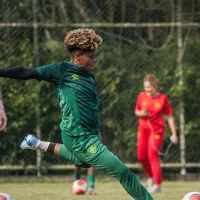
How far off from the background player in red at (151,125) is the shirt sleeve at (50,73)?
437cm

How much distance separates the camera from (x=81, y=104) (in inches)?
267

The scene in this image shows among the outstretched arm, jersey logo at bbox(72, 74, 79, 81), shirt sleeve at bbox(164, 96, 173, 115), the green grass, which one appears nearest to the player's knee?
jersey logo at bbox(72, 74, 79, 81)

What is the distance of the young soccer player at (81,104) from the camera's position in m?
6.64

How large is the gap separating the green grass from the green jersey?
2.64 metres

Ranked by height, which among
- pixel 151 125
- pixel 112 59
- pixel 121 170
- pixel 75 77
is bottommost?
pixel 121 170

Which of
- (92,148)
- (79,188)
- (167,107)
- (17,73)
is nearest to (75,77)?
(17,73)

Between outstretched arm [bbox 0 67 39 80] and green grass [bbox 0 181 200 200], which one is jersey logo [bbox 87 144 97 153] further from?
green grass [bbox 0 181 200 200]

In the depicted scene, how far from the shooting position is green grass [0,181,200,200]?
9514 mm

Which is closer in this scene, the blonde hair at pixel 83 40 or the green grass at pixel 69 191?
the blonde hair at pixel 83 40

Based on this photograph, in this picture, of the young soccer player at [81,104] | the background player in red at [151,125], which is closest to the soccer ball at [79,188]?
the background player in red at [151,125]

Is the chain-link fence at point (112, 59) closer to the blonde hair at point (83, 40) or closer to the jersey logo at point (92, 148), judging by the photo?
the blonde hair at point (83, 40)

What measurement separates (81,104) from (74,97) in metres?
0.09

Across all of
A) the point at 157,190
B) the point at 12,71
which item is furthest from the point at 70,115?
the point at 157,190

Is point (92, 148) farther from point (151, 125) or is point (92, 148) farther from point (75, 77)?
point (151, 125)
